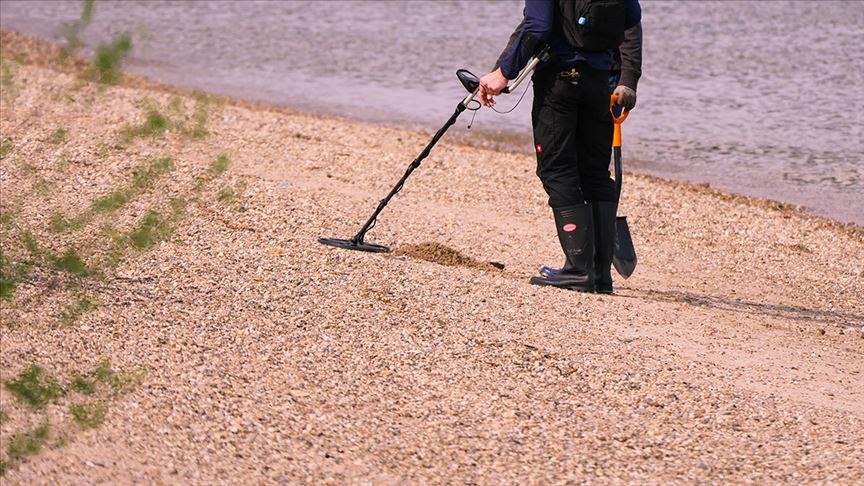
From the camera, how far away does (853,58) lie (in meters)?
14.2

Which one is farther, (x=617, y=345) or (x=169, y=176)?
(x=169, y=176)

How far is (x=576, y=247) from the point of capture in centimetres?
612

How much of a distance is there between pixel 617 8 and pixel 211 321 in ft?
8.13

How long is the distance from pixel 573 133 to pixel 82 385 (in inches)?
116

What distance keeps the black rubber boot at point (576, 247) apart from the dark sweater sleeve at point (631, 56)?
71 cm

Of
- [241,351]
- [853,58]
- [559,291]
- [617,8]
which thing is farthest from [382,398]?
[853,58]

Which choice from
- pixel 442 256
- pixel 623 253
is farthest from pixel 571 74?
pixel 442 256

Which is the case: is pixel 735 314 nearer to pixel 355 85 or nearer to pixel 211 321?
pixel 211 321

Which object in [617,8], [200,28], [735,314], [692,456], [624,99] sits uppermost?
[617,8]

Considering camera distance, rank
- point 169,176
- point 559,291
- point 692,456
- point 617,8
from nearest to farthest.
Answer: point 692,456
point 617,8
point 559,291
point 169,176

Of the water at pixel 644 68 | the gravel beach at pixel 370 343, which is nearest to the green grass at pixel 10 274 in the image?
the gravel beach at pixel 370 343

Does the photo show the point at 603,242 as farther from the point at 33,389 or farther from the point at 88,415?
the point at 33,389

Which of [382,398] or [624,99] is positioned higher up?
[624,99]

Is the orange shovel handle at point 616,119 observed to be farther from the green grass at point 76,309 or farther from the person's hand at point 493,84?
the green grass at point 76,309
